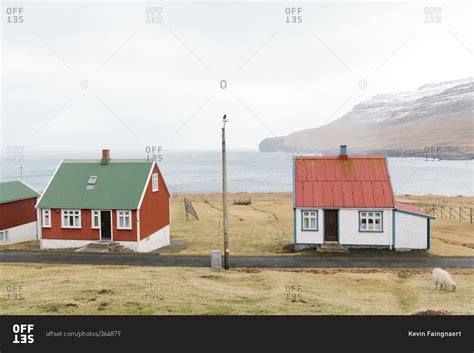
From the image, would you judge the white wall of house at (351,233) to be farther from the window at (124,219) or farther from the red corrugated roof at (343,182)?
the window at (124,219)

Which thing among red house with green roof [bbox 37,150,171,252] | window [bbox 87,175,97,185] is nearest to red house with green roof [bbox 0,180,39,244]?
red house with green roof [bbox 37,150,171,252]

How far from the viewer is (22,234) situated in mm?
35656

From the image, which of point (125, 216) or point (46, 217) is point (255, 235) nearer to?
point (125, 216)

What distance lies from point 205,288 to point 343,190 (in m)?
14.3

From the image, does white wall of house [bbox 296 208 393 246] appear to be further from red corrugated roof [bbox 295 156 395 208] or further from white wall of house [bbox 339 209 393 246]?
red corrugated roof [bbox 295 156 395 208]

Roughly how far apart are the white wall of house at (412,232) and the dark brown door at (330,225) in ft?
12.4

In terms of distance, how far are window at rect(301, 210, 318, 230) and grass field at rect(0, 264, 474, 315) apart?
6.30 meters

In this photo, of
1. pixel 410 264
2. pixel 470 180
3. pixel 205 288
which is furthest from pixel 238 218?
pixel 470 180

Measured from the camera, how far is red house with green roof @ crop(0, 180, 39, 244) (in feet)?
111

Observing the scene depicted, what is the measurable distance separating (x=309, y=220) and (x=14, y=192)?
80.9ft

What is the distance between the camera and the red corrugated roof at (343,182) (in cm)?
2748

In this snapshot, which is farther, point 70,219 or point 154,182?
point 154,182

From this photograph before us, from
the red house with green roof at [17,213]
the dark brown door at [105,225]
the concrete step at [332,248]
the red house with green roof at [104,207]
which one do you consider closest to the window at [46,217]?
the red house with green roof at [104,207]

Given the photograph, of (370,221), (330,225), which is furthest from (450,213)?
(330,225)
